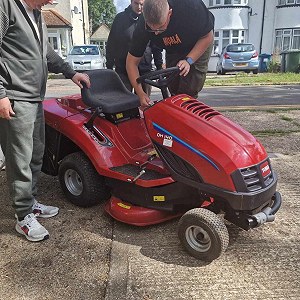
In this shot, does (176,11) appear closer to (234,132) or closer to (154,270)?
(234,132)

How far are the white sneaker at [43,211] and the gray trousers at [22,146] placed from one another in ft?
0.75

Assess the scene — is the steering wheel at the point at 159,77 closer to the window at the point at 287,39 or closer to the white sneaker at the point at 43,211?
the white sneaker at the point at 43,211

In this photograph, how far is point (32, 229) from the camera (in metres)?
2.69

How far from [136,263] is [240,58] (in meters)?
17.8

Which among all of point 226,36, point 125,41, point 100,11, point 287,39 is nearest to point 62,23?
point 226,36

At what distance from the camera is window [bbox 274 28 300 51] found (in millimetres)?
24470

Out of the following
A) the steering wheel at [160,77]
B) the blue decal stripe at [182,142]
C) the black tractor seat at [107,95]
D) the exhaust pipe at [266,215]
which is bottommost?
the exhaust pipe at [266,215]

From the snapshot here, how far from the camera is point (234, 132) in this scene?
98.2 inches

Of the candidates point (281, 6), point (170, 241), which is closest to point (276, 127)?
point (170, 241)

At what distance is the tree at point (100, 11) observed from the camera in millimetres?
71375

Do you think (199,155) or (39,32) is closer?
(199,155)

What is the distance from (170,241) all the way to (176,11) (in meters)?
1.78

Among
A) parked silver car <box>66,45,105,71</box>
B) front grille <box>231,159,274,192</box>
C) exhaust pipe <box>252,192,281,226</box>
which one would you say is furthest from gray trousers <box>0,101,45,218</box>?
parked silver car <box>66,45,105,71</box>

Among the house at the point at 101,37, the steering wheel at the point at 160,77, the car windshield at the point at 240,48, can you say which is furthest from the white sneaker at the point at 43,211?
the house at the point at 101,37
